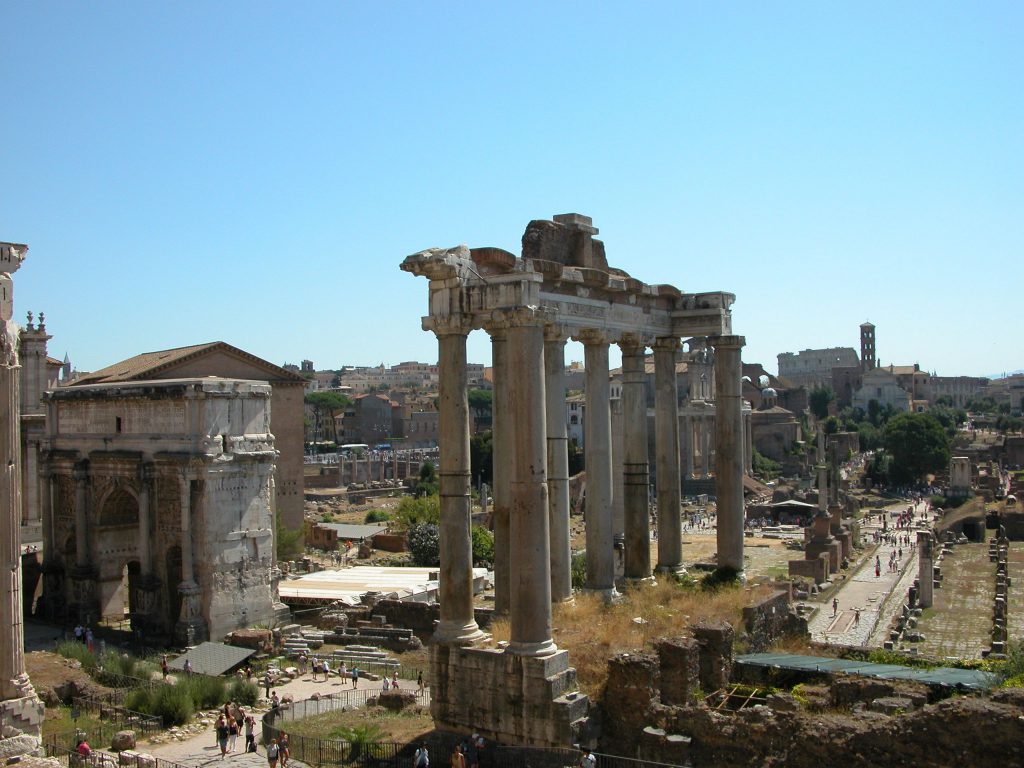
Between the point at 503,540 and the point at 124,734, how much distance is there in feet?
29.1

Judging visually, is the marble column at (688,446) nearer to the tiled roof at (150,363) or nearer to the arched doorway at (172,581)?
the tiled roof at (150,363)

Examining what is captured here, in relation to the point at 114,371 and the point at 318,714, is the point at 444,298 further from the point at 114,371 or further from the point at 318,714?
the point at 114,371

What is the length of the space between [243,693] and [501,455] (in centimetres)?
1094

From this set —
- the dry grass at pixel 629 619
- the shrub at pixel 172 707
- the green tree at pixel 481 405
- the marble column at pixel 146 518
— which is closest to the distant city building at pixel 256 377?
the marble column at pixel 146 518

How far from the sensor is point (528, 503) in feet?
42.5

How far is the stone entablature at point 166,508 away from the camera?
29.0 m

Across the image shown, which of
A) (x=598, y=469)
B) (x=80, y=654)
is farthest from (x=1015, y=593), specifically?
(x=80, y=654)

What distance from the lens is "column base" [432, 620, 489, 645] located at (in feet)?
44.3

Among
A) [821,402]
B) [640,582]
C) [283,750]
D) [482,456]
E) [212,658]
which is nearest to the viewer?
[283,750]

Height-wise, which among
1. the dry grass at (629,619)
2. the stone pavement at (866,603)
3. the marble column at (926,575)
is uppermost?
the dry grass at (629,619)

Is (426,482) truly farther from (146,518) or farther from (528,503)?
(528,503)

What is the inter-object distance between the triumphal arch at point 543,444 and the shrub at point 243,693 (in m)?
9.43

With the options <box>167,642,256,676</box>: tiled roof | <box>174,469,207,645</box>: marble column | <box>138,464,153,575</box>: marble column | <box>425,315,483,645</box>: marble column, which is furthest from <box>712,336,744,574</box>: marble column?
<box>138,464,153,575</box>: marble column

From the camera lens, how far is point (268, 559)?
101 feet
